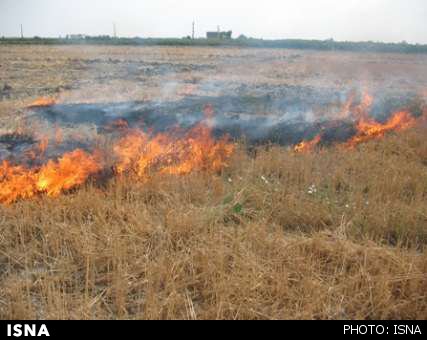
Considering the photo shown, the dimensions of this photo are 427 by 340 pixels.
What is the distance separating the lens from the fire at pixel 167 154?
586 cm

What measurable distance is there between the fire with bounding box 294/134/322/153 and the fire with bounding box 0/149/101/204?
3.89 metres

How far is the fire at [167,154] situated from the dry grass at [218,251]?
20.6 inches

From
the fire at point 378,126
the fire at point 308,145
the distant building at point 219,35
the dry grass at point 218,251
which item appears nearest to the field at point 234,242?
the dry grass at point 218,251

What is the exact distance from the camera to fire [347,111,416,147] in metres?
8.42

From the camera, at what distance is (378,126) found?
9.17 meters

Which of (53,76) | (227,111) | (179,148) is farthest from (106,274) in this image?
(53,76)

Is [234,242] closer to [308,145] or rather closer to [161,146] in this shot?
[161,146]

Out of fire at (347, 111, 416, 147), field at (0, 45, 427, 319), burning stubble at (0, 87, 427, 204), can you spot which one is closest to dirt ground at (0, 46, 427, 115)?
burning stubble at (0, 87, 427, 204)

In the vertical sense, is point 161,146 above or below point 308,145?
above

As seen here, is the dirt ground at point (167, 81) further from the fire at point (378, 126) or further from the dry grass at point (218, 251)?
the dry grass at point (218, 251)

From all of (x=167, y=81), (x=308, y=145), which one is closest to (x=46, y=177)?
(x=308, y=145)

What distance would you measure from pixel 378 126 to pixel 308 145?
2435 millimetres

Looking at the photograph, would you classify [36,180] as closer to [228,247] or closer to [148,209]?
[148,209]

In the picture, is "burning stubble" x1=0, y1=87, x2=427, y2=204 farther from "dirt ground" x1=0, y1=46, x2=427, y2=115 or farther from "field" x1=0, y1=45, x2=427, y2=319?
"dirt ground" x1=0, y1=46, x2=427, y2=115
